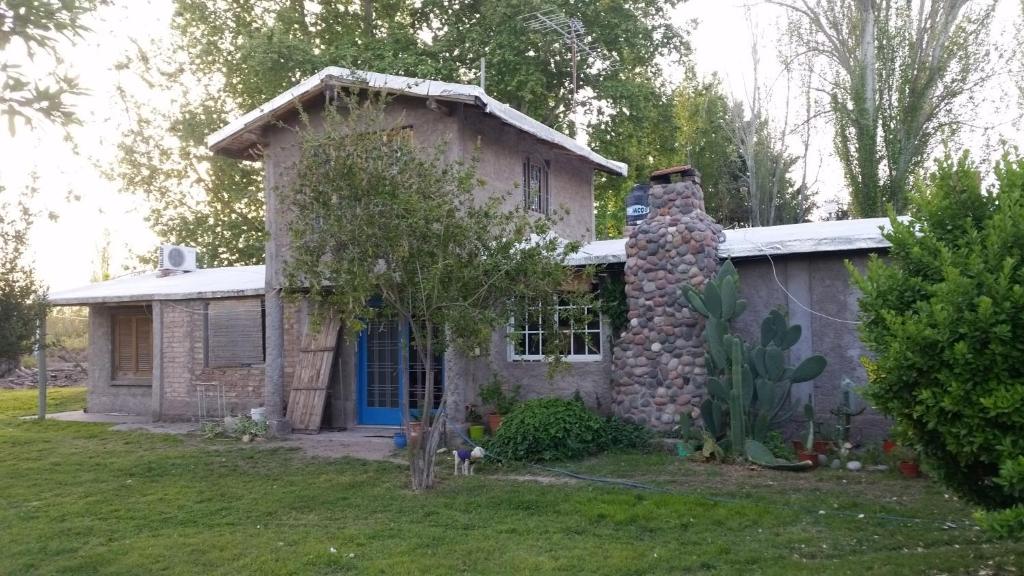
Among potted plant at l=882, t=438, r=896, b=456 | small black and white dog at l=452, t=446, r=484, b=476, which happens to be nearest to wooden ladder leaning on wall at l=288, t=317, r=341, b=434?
Answer: small black and white dog at l=452, t=446, r=484, b=476

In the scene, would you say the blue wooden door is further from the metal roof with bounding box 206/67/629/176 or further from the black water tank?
the black water tank

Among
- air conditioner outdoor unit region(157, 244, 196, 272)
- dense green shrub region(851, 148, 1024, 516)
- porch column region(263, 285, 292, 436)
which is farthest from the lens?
air conditioner outdoor unit region(157, 244, 196, 272)

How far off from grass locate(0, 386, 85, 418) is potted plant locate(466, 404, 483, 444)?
450 inches

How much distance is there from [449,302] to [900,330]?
4.26 meters

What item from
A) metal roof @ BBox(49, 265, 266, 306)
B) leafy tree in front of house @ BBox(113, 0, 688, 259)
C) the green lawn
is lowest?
the green lawn

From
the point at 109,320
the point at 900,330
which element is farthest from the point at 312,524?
the point at 109,320

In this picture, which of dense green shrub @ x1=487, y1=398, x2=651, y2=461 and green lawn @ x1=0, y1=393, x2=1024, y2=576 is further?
dense green shrub @ x1=487, y1=398, x2=651, y2=461

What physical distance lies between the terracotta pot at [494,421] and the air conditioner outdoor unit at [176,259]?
33.5ft

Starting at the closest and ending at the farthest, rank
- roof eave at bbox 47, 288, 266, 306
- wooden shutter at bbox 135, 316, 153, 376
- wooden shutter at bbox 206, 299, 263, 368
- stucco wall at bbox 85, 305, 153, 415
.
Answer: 1. roof eave at bbox 47, 288, 266, 306
2. wooden shutter at bbox 206, 299, 263, 368
3. stucco wall at bbox 85, 305, 153, 415
4. wooden shutter at bbox 135, 316, 153, 376

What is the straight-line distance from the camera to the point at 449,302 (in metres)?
8.03

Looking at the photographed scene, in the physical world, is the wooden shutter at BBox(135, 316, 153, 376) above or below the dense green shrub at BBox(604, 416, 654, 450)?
above

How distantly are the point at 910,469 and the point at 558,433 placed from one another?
3762mm

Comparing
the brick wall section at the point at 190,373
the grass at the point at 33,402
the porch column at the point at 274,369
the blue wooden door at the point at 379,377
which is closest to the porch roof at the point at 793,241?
the blue wooden door at the point at 379,377

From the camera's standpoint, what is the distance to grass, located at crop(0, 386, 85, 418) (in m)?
18.7
